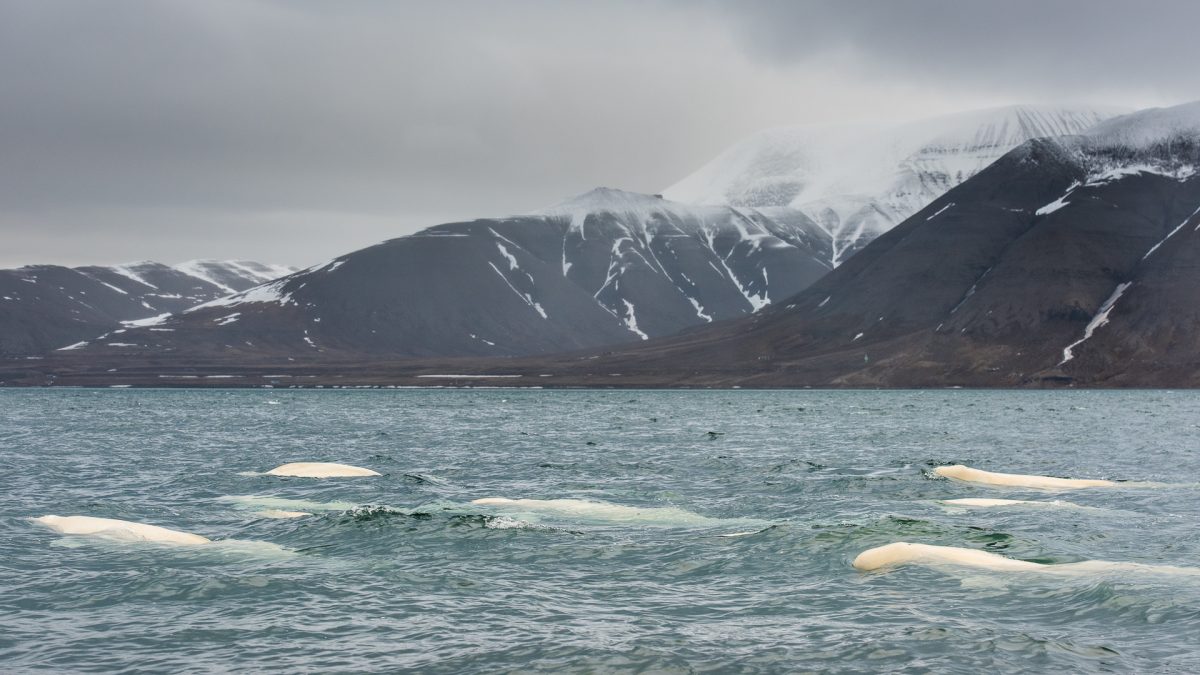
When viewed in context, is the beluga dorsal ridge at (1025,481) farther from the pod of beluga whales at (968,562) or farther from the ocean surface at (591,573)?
the pod of beluga whales at (968,562)

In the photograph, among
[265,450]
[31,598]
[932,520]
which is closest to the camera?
[31,598]

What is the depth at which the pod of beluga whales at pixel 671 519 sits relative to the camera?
3700cm

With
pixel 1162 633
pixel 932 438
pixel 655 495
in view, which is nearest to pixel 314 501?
pixel 655 495

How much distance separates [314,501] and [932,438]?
76841 millimetres

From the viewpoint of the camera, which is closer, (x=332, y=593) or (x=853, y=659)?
(x=853, y=659)

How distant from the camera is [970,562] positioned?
37156mm

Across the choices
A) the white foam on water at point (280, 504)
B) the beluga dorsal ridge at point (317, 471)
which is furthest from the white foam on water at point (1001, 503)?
the beluga dorsal ridge at point (317, 471)

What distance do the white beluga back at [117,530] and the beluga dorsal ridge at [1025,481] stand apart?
1776 inches

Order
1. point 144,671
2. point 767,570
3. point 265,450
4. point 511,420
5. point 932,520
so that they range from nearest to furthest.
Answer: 1. point 144,671
2. point 767,570
3. point 932,520
4. point 265,450
5. point 511,420

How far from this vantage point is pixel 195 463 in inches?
3258

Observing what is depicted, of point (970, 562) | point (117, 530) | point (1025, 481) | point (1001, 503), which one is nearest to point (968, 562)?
point (970, 562)

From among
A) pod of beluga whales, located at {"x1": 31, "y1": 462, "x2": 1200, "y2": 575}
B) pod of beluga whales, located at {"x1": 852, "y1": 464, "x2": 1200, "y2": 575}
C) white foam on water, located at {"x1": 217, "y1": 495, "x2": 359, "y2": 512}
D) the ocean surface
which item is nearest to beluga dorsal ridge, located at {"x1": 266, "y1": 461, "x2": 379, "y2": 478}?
pod of beluga whales, located at {"x1": 31, "y1": 462, "x2": 1200, "y2": 575}

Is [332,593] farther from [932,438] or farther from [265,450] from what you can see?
[932,438]

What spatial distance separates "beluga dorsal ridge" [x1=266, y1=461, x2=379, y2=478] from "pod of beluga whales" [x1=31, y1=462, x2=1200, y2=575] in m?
0.07
